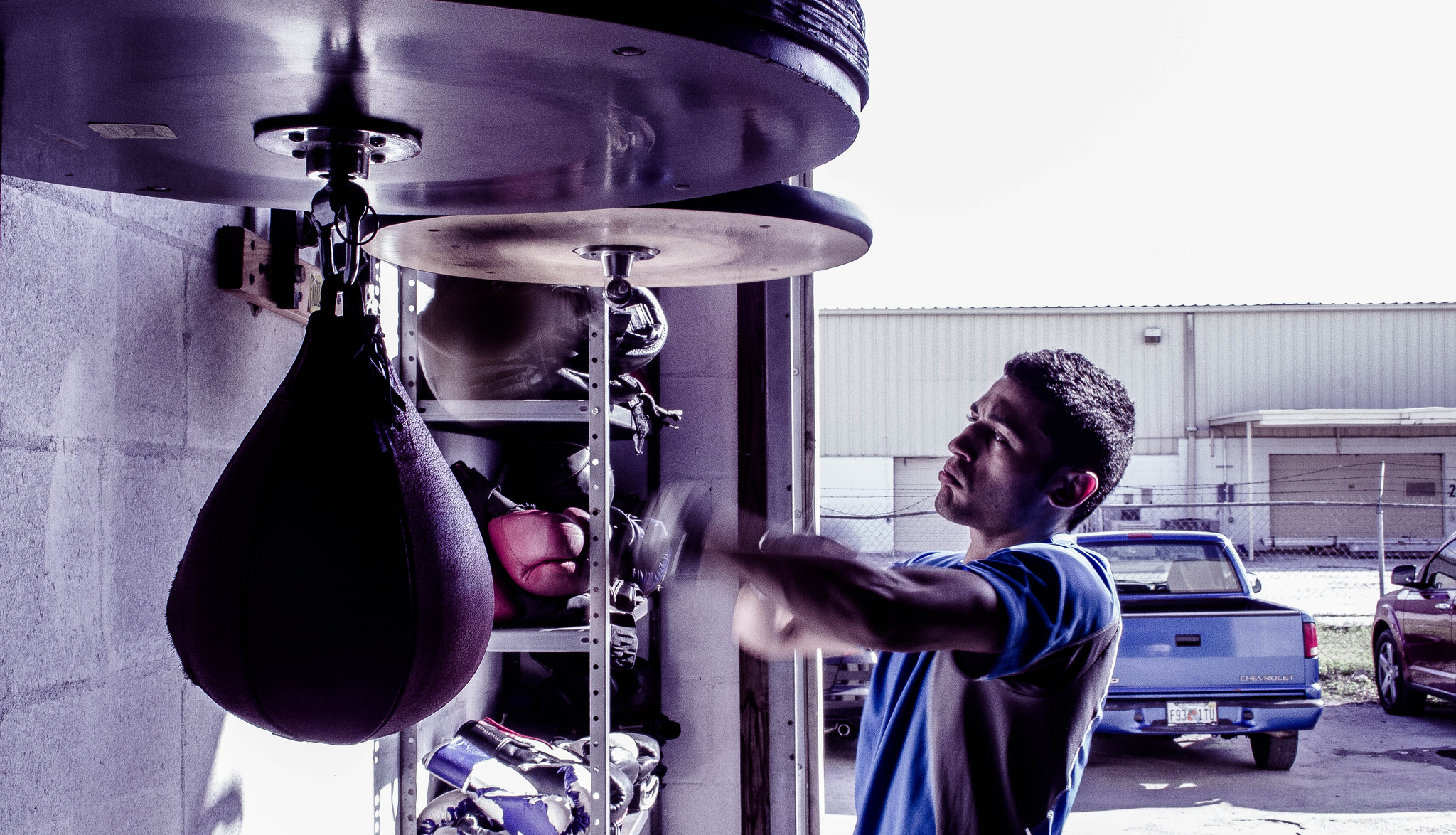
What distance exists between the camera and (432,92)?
2.31ft

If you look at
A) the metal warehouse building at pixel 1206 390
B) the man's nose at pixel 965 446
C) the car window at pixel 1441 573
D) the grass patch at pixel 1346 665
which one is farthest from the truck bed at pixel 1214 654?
the metal warehouse building at pixel 1206 390

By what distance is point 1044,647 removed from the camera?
146 centimetres

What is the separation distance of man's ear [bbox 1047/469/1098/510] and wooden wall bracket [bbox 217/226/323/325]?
47.0 inches

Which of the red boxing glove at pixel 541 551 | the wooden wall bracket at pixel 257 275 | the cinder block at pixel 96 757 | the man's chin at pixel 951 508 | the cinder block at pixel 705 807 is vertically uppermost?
the wooden wall bracket at pixel 257 275

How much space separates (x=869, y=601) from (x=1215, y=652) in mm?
5275

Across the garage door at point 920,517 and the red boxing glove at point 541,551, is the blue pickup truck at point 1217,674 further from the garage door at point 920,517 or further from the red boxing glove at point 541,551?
the garage door at point 920,517

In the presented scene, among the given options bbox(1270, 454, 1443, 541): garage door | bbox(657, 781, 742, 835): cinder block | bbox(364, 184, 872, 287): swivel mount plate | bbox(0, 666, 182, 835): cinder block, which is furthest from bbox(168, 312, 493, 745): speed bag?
bbox(1270, 454, 1443, 541): garage door

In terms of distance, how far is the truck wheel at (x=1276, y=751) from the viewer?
6.10m

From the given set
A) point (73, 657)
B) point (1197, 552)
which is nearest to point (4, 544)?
point (73, 657)

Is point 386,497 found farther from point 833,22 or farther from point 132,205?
point 132,205

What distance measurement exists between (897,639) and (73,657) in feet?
3.31

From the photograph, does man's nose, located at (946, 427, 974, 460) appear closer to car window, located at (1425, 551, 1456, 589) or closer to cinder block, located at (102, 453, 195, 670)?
cinder block, located at (102, 453, 195, 670)

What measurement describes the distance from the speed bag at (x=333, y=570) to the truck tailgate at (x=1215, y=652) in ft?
18.1

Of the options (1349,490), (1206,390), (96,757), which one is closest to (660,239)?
(96,757)
